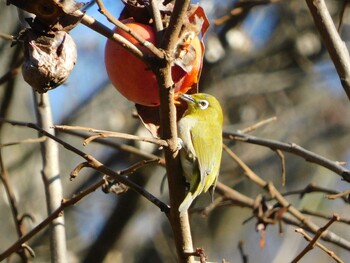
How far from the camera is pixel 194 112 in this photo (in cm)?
242

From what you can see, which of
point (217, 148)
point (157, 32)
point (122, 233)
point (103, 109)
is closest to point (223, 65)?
point (103, 109)

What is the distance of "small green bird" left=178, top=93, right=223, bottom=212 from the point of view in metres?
2.04

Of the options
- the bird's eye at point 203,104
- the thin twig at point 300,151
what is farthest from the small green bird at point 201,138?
the thin twig at point 300,151

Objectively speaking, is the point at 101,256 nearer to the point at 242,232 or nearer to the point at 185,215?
the point at 242,232

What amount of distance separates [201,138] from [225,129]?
99.3 inches

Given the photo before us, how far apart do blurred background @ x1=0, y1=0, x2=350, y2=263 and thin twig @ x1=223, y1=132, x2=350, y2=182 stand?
1307 millimetres

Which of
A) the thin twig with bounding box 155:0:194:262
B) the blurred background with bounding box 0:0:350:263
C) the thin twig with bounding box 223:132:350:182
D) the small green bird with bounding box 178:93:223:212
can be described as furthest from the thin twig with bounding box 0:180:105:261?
the blurred background with bounding box 0:0:350:263

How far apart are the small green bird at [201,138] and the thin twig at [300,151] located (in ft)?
0.33

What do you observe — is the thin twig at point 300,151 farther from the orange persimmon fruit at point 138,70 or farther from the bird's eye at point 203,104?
the orange persimmon fruit at point 138,70

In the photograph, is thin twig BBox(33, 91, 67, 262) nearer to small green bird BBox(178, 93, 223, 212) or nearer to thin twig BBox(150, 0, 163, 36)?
small green bird BBox(178, 93, 223, 212)

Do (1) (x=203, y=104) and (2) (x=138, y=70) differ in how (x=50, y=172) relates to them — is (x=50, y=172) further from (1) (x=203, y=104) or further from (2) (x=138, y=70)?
(2) (x=138, y=70)

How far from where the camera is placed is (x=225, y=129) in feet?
15.8

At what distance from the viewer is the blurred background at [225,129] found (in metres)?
4.41

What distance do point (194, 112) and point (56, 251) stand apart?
657mm
